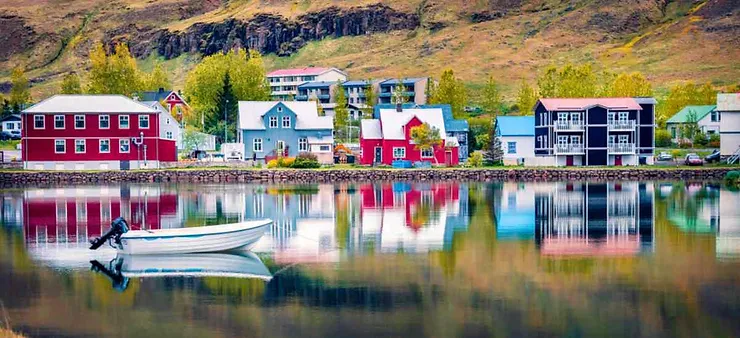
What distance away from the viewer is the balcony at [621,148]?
293 ft

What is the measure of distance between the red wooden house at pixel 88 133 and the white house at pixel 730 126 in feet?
162

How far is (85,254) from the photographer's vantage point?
3491 cm

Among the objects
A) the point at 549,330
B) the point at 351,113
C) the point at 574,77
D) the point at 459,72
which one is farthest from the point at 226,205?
the point at 459,72

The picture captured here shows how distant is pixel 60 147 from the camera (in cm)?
8531

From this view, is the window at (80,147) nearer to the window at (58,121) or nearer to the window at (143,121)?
the window at (58,121)

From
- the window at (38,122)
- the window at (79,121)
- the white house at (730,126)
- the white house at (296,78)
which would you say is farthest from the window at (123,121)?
the white house at (296,78)

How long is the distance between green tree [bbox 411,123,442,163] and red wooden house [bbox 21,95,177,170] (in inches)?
879

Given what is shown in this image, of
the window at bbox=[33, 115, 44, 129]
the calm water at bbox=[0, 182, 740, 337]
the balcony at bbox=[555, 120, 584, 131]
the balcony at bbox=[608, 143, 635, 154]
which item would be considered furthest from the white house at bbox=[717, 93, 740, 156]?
the window at bbox=[33, 115, 44, 129]

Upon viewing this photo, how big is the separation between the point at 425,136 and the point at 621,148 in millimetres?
17250

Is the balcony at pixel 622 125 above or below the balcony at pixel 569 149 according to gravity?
above

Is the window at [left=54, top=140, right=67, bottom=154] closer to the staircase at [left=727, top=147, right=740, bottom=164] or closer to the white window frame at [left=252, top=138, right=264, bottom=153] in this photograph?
the white window frame at [left=252, top=138, right=264, bottom=153]

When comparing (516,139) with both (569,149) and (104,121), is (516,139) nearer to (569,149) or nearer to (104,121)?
(569,149)

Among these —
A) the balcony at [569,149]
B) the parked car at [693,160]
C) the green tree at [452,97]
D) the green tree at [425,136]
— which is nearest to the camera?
the parked car at [693,160]

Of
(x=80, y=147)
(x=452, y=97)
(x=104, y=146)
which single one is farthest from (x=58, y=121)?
(x=452, y=97)
